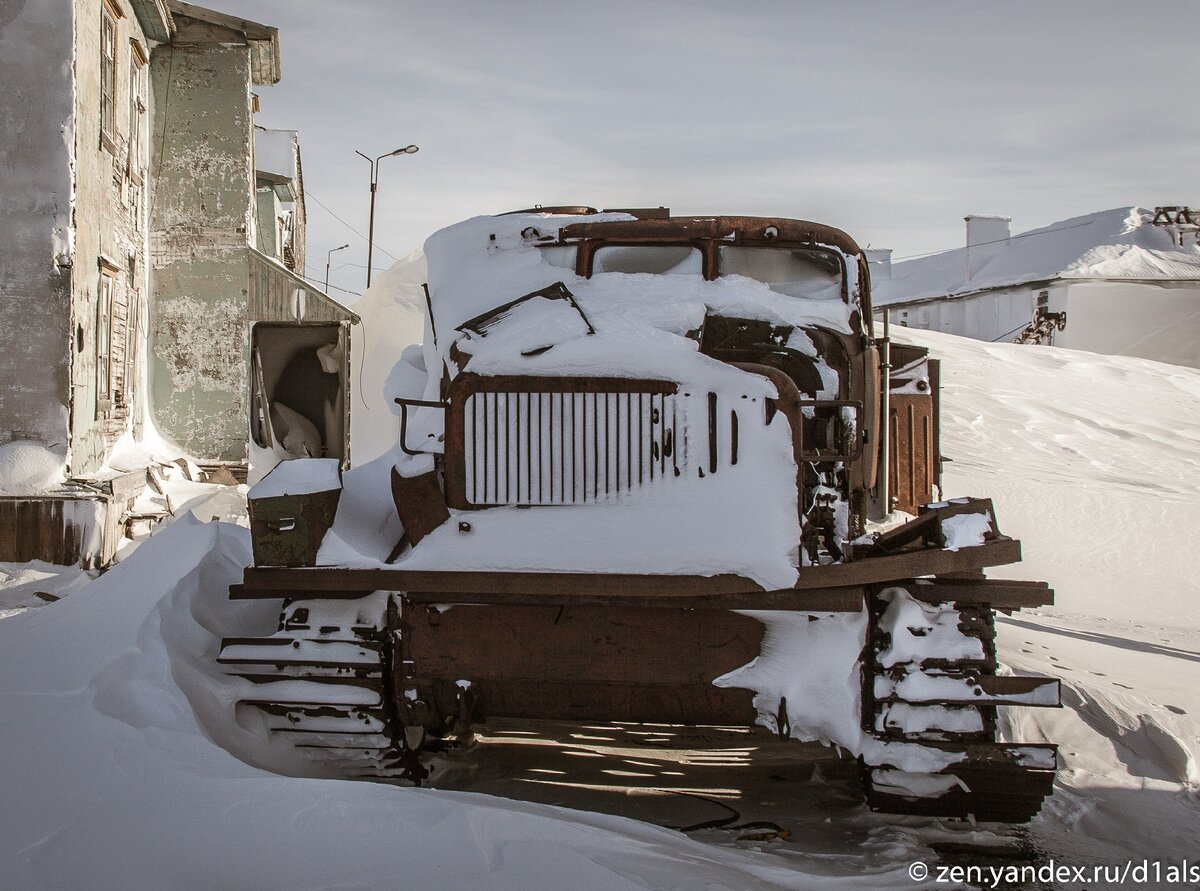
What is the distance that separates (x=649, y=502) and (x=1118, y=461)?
15.3 m

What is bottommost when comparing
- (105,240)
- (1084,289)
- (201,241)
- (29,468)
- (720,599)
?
(720,599)

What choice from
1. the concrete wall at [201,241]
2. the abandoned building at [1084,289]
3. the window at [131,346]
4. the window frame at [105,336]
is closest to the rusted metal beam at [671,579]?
the window frame at [105,336]

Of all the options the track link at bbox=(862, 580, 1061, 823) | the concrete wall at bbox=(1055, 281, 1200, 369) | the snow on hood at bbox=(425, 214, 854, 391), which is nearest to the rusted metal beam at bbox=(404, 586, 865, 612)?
the track link at bbox=(862, 580, 1061, 823)

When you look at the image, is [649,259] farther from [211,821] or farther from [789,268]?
[211,821]

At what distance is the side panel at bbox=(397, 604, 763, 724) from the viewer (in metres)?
3.70

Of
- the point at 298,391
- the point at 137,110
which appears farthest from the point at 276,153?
the point at 298,391

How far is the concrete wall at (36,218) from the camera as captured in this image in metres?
9.00

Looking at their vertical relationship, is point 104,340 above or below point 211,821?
above

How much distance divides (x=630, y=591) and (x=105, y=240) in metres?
9.06

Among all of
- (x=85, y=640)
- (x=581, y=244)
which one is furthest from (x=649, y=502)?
(x=85, y=640)

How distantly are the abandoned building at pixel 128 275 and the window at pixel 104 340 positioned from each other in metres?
0.03

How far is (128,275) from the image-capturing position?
38.5 ft

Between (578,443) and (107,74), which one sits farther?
(107,74)

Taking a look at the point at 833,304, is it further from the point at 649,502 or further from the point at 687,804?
the point at 687,804
